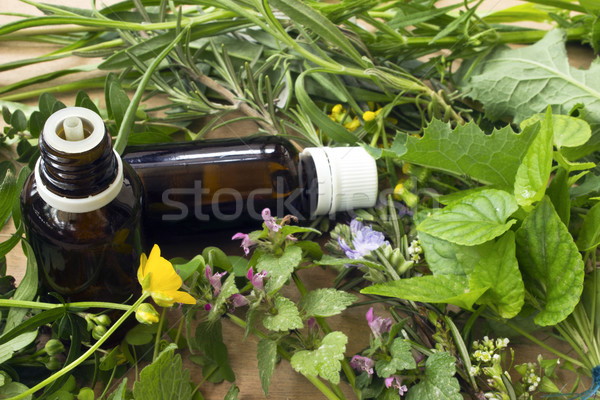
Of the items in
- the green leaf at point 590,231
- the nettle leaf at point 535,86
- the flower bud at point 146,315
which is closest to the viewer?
the flower bud at point 146,315

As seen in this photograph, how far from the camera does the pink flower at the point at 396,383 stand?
461 millimetres

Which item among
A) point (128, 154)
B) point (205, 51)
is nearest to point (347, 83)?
point (205, 51)

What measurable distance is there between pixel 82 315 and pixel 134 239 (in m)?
0.08

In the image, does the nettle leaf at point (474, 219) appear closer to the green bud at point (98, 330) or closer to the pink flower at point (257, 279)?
the pink flower at point (257, 279)

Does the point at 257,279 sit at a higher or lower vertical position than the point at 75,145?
lower

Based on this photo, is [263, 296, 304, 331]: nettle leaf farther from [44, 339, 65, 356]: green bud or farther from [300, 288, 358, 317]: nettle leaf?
[44, 339, 65, 356]: green bud

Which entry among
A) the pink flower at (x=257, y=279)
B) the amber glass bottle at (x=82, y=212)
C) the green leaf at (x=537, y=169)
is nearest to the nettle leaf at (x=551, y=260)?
the green leaf at (x=537, y=169)

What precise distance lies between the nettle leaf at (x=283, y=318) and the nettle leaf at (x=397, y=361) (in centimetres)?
8

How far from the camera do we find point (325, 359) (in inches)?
17.3

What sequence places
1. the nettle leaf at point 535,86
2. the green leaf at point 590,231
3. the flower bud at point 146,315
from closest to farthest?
the flower bud at point 146,315
the green leaf at point 590,231
the nettle leaf at point 535,86

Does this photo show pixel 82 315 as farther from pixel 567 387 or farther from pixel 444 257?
pixel 567 387

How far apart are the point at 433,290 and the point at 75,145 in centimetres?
31

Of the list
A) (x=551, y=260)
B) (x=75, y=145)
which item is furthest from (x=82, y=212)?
(x=551, y=260)

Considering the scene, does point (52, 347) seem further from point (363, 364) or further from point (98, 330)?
point (363, 364)
